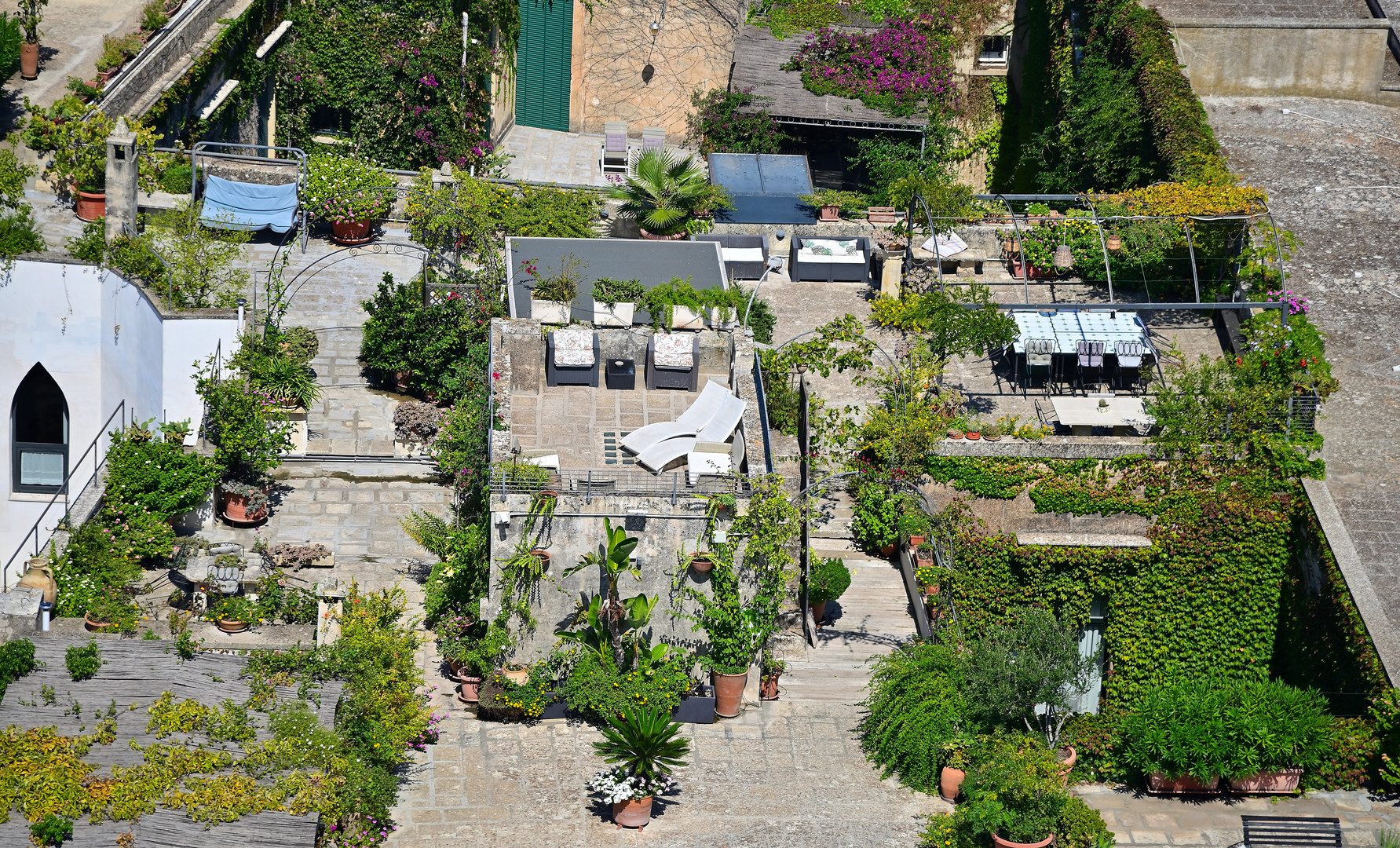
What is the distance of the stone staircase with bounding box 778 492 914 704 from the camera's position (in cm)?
2584

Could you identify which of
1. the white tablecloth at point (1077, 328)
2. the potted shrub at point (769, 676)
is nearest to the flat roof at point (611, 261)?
the white tablecloth at point (1077, 328)

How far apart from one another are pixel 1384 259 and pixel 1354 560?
8.51 meters

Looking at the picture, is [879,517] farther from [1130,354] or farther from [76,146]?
[76,146]

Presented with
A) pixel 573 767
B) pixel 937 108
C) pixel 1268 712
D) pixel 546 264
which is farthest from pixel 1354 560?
pixel 937 108

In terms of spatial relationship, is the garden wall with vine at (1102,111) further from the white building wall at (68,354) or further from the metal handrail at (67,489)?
the metal handrail at (67,489)

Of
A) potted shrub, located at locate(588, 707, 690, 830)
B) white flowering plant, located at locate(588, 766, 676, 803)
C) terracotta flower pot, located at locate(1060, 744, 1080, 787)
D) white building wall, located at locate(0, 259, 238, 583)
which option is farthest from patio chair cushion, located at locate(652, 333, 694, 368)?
terracotta flower pot, located at locate(1060, 744, 1080, 787)

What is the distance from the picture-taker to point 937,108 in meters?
41.8

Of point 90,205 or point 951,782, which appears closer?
point 951,782

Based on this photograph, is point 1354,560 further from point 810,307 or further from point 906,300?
point 810,307

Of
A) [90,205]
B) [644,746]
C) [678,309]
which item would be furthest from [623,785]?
Result: [90,205]

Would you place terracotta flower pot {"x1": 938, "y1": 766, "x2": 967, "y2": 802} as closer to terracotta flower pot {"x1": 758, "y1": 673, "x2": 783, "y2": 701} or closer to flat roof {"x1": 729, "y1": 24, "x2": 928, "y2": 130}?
terracotta flower pot {"x1": 758, "y1": 673, "x2": 783, "y2": 701}

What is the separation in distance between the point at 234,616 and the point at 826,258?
15.5m

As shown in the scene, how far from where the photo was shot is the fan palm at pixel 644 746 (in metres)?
22.5

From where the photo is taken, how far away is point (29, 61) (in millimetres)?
33156
